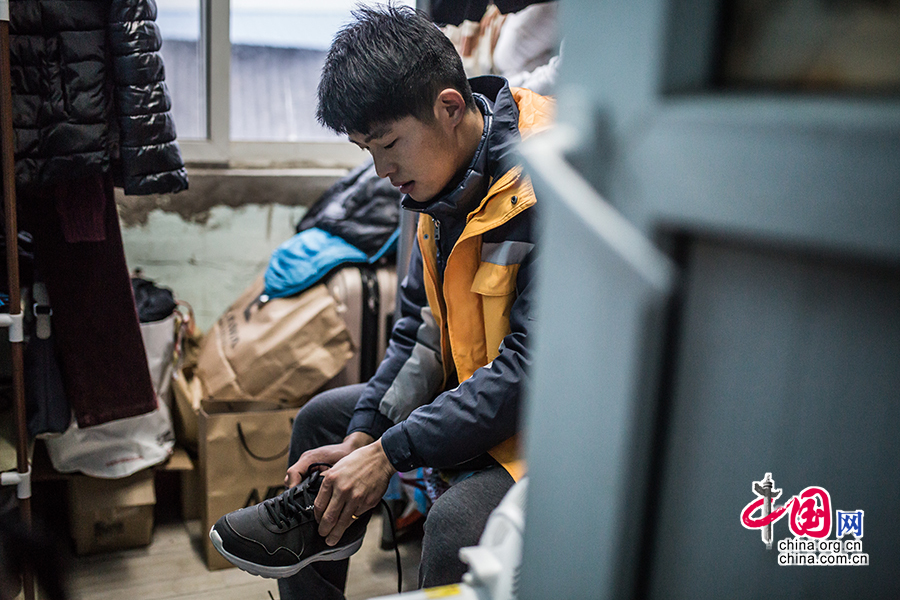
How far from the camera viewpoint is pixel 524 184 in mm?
1013

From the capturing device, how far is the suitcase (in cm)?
173

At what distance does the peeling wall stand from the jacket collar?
1.14 m

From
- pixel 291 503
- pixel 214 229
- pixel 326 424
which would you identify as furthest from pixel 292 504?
pixel 214 229

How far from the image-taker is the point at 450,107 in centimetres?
110

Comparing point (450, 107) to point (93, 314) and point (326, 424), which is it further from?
point (93, 314)

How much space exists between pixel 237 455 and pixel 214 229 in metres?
0.81

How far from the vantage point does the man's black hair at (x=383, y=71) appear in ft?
3.45

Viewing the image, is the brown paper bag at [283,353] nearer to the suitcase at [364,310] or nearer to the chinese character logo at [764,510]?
the suitcase at [364,310]

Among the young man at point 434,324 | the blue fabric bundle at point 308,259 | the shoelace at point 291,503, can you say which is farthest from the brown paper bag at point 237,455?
the shoelace at point 291,503

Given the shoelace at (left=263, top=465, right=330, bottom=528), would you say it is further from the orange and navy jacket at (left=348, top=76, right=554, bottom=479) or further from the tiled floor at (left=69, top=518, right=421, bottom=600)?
the tiled floor at (left=69, top=518, right=421, bottom=600)

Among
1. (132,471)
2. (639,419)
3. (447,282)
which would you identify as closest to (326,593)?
(447,282)

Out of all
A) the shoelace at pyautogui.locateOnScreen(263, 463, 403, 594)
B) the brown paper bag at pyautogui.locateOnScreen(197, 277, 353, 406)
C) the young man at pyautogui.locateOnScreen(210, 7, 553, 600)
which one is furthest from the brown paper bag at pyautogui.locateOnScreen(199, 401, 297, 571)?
the shoelace at pyautogui.locateOnScreen(263, 463, 403, 594)

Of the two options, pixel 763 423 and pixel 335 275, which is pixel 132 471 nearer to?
pixel 335 275

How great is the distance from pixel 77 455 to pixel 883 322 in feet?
5.51
